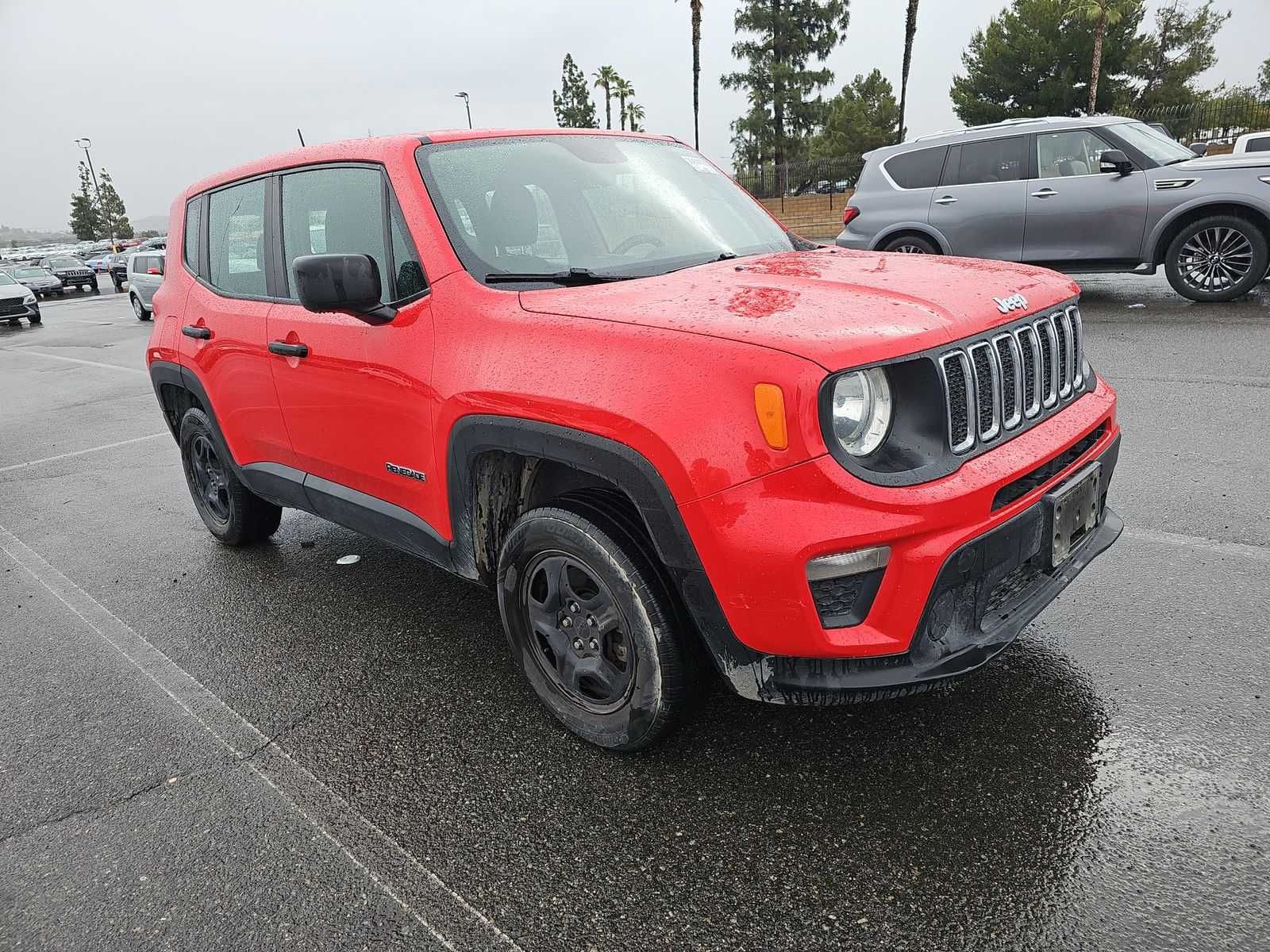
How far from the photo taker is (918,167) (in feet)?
33.6

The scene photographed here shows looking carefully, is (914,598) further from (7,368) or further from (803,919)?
(7,368)

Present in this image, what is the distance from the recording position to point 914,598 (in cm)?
206

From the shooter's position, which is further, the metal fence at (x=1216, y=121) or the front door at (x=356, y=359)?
the metal fence at (x=1216, y=121)

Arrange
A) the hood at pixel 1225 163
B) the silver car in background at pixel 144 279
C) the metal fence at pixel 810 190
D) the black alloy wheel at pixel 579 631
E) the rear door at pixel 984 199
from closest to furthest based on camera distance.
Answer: the black alloy wheel at pixel 579 631 → the hood at pixel 1225 163 → the rear door at pixel 984 199 → the silver car in background at pixel 144 279 → the metal fence at pixel 810 190

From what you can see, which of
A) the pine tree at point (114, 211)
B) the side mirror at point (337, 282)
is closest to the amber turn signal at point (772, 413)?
the side mirror at point (337, 282)

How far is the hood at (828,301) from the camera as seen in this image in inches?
82.8

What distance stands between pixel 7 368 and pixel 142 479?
9.77 m

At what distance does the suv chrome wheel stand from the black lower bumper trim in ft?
27.5

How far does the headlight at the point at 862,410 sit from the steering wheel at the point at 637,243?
1.17 m

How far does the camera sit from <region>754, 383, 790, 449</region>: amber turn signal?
201 centimetres

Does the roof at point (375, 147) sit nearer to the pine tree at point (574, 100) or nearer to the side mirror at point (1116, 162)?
the side mirror at point (1116, 162)

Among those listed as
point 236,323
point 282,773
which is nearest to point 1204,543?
A: point 282,773

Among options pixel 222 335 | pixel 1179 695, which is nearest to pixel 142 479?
pixel 222 335

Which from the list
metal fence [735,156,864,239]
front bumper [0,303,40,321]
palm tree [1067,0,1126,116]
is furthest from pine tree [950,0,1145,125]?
front bumper [0,303,40,321]
